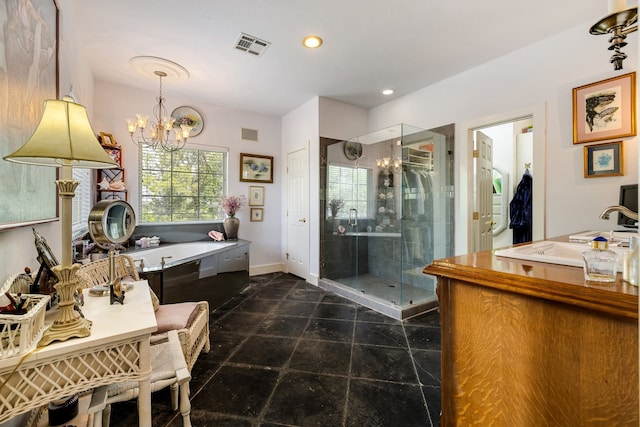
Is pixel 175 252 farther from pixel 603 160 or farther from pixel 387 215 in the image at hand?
pixel 603 160

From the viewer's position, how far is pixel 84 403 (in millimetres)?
1258

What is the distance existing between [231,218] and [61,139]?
10.4 feet

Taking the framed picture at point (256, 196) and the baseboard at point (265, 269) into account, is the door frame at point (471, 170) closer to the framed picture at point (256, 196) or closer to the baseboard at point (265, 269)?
the baseboard at point (265, 269)

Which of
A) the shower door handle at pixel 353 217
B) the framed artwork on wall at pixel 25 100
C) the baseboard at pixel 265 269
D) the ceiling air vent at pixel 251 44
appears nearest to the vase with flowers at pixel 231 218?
the baseboard at pixel 265 269

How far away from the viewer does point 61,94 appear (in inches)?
69.6

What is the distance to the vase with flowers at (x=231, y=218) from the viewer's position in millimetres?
3963

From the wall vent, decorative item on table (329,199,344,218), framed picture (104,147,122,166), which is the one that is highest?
the wall vent

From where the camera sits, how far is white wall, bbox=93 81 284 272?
3395 millimetres

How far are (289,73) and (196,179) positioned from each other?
2118 millimetres

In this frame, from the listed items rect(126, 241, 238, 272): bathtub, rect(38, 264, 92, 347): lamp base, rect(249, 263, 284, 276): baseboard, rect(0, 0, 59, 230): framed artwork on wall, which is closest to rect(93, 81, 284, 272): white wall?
rect(249, 263, 284, 276): baseboard

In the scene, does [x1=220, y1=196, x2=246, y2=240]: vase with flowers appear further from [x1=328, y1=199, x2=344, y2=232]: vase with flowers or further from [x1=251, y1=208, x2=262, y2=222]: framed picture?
[x1=328, y1=199, x2=344, y2=232]: vase with flowers

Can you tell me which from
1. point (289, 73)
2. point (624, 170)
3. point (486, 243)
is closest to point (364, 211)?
point (486, 243)

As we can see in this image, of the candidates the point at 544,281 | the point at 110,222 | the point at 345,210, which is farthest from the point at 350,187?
the point at 544,281

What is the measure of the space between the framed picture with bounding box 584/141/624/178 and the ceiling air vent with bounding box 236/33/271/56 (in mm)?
3002
